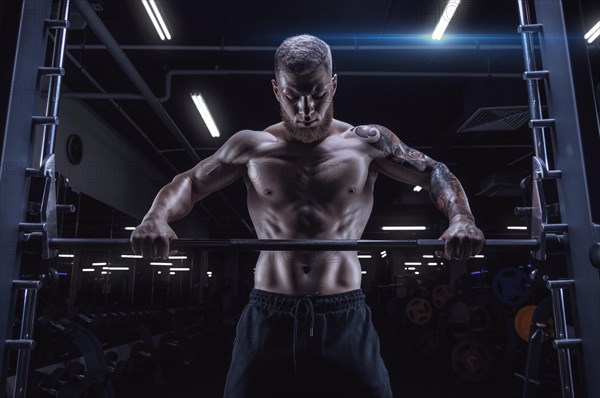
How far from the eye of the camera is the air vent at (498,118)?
441cm

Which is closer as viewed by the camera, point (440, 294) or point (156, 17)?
point (156, 17)

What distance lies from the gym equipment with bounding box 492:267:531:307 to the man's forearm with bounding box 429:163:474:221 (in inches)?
164

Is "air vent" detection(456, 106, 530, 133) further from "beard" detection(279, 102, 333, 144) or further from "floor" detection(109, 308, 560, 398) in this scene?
"beard" detection(279, 102, 333, 144)

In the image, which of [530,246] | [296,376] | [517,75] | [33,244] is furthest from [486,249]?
[517,75]

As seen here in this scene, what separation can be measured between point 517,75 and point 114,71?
3.90 m

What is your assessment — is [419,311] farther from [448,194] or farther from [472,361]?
[448,194]

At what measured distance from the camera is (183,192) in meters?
1.60

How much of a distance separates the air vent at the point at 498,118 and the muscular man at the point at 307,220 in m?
3.07

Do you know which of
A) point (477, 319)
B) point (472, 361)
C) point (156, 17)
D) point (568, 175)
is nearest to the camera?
point (568, 175)

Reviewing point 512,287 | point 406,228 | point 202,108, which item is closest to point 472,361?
point 512,287

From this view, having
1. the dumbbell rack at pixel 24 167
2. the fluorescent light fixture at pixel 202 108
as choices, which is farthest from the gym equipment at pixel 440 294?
the dumbbell rack at pixel 24 167

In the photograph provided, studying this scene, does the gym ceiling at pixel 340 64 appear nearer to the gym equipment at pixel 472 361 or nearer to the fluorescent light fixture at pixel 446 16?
the fluorescent light fixture at pixel 446 16

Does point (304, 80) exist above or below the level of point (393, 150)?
above

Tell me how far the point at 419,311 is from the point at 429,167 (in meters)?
6.76
